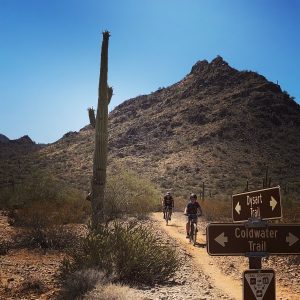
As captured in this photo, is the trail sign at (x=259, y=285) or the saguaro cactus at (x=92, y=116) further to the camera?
the saguaro cactus at (x=92, y=116)

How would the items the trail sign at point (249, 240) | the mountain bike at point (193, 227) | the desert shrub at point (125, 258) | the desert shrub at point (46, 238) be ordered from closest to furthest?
the trail sign at point (249, 240)
the desert shrub at point (125, 258)
the desert shrub at point (46, 238)
the mountain bike at point (193, 227)

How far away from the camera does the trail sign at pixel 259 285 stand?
161 inches

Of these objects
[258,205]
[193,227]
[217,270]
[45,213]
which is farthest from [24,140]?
[258,205]

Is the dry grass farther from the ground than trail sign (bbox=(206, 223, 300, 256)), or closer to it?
closer to it

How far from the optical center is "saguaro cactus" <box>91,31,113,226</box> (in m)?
11.6

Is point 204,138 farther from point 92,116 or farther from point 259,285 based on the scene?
point 259,285

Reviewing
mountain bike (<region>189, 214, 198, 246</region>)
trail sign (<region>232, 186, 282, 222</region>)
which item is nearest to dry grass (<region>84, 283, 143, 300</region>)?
trail sign (<region>232, 186, 282, 222</region>)

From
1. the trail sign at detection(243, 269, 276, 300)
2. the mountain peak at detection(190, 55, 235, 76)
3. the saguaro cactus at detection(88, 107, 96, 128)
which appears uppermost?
the mountain peak at detection(190, 55, 235, 76)

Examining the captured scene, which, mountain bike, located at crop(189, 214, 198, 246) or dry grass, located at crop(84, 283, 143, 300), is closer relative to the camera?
dry grass, located at crop(84, 283, 143, 300)

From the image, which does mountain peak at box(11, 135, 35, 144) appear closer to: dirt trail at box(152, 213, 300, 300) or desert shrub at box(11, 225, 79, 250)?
dirt trail at box(152, 213, 300, 300)

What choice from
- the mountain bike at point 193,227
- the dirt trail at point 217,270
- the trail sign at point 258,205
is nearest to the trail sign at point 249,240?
the trail sign at point 258,205

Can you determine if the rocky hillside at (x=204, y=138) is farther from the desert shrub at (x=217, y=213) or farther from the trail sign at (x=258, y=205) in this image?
the trail sign at (x=258, y=205)

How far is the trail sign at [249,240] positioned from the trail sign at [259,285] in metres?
0.22

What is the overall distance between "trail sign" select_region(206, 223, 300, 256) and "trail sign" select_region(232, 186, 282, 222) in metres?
0.15
